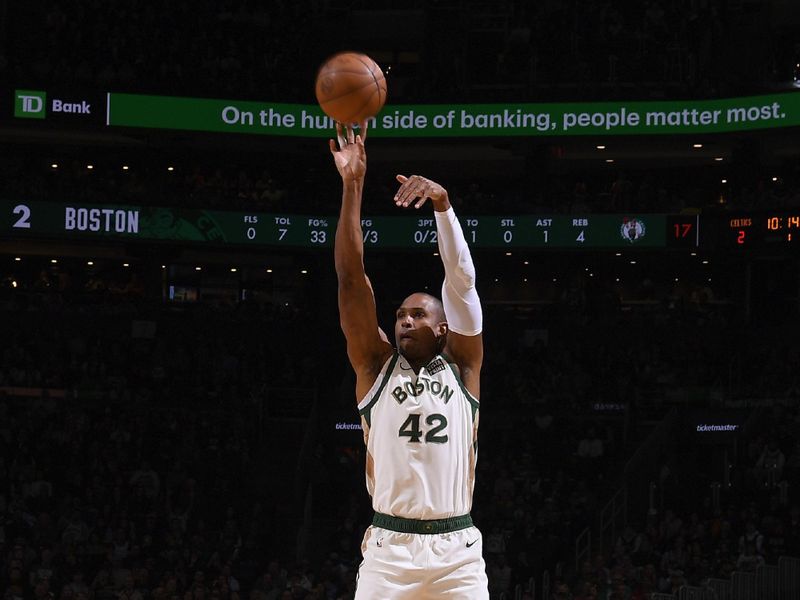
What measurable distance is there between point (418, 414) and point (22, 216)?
67.7 feet

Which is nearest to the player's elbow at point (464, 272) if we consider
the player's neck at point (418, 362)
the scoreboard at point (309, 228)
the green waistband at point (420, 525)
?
the player's neck at point (418, 362)

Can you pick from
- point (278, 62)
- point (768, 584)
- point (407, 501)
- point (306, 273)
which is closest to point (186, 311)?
point (306, 273)

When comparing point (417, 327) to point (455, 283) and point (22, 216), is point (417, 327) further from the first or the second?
point (22, 216)

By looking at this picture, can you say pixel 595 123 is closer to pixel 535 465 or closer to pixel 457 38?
pixel 457 38

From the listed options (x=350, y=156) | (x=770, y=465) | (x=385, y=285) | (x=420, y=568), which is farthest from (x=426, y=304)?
(x=385, y=285)

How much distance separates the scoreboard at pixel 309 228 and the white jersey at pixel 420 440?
65.1 ft

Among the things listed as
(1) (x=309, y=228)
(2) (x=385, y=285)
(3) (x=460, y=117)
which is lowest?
(2) (x=385, y=285)

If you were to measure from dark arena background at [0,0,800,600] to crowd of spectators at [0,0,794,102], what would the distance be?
75 millimetres

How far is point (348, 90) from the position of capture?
19.4 feet

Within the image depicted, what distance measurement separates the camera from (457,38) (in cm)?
2873

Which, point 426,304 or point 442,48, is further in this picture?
point 442,48

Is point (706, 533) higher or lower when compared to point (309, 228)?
lower

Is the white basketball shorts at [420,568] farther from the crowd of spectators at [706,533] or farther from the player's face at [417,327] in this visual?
the crowd of spectators at [706,533]

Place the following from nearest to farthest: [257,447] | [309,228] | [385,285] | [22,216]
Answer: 1. [257,447]
2. [22,216]
3. [309,228]
4. [385,285]
